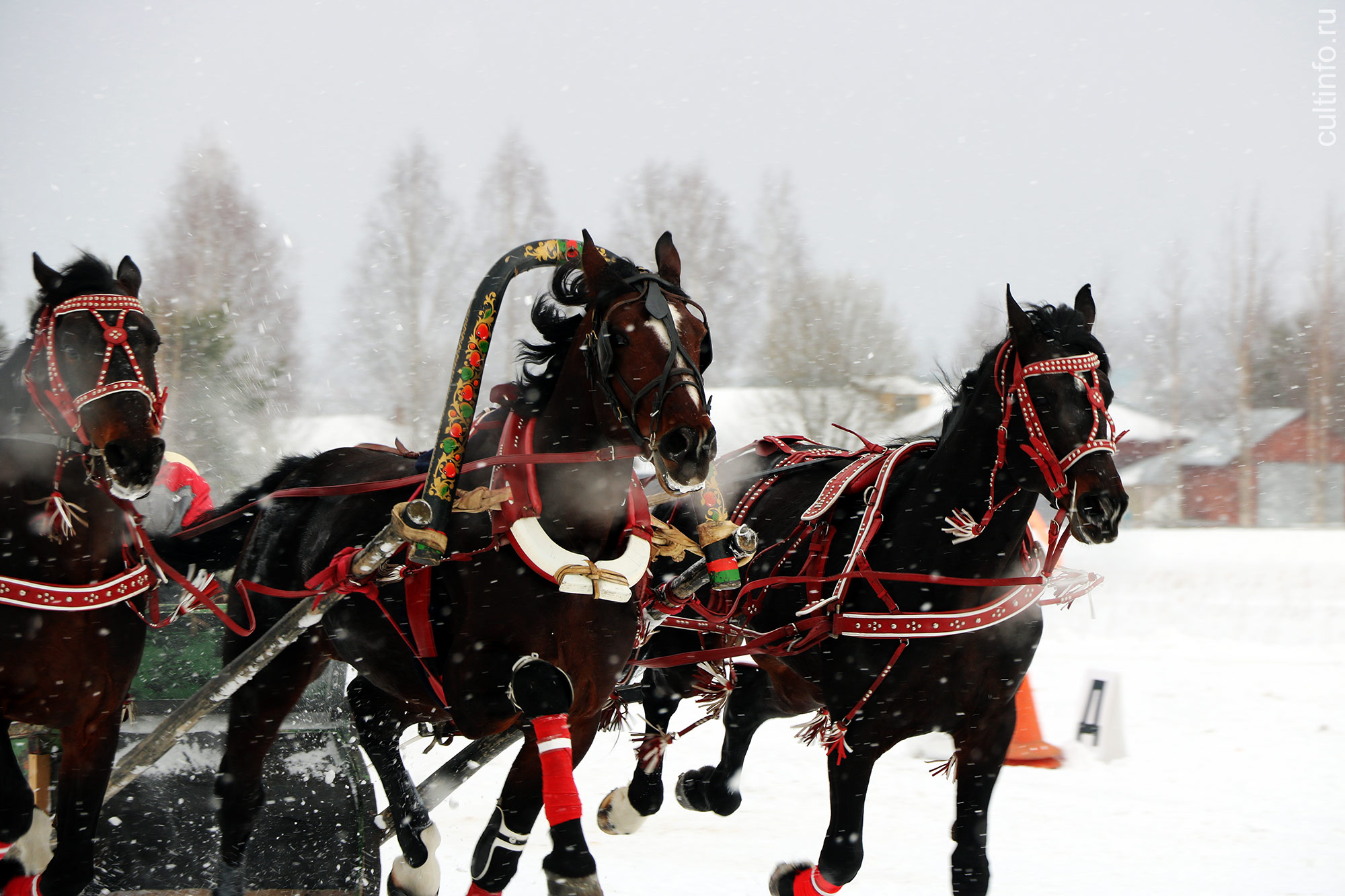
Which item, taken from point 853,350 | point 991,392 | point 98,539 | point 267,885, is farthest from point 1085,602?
point 98,539

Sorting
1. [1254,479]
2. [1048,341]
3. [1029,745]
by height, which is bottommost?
[1254,479]

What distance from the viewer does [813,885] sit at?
4.03 metres

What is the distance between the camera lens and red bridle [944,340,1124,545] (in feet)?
12.0

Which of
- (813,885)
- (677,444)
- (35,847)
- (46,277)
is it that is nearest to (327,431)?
(46,277)

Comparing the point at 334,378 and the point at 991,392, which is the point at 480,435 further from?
the point at 334,378

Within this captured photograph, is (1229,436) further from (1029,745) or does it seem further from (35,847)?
(35,847)

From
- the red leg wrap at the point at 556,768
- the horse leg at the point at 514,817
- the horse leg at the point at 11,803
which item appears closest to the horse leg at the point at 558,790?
the red leg wrap at the point at 556,768

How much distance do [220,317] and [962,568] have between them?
1090 centimetres

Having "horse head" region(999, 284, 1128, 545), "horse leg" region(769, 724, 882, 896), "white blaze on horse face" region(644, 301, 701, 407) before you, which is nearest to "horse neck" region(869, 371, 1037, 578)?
"horse head" region(999, 284, 1128, 545)

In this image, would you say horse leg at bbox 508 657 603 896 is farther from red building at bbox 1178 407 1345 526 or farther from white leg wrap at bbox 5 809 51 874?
red building at bbox 1178 407 1345 526

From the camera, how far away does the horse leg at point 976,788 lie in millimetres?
3945

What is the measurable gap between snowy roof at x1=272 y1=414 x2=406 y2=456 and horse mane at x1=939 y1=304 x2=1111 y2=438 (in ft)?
28.1

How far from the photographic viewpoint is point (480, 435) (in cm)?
370

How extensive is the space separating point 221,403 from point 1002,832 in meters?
9.00
